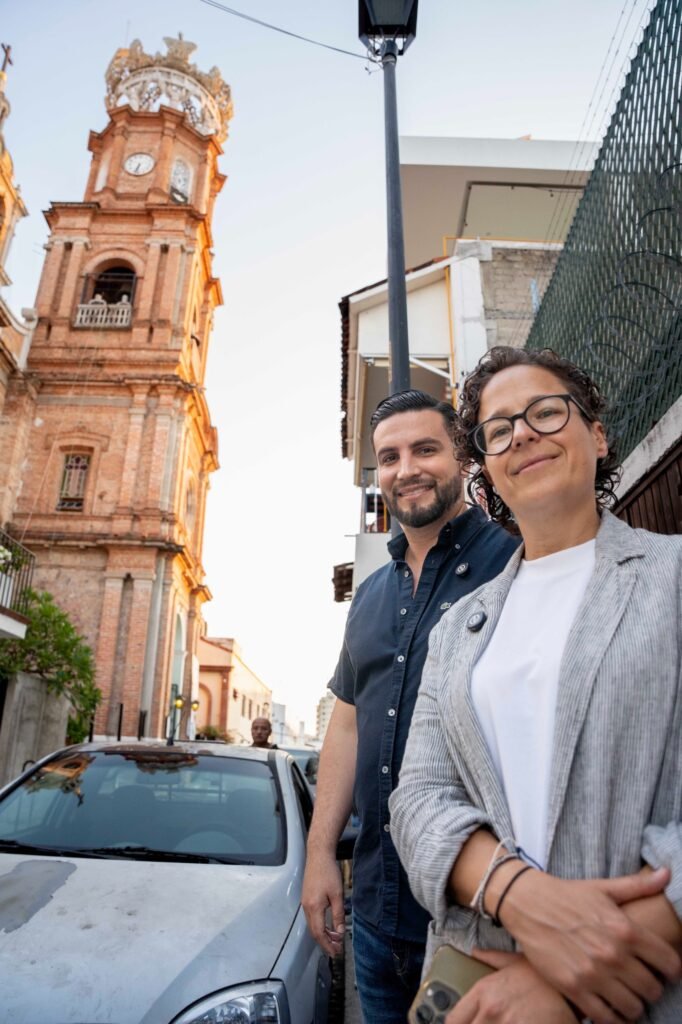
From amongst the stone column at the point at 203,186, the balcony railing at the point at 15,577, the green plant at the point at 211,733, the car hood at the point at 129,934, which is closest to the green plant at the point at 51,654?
the balcony railing at the point at 15,577

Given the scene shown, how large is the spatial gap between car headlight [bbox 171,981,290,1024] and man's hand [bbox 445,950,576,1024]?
4.18ft

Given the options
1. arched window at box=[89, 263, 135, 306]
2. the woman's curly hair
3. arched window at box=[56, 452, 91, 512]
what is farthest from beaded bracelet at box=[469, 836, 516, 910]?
arched window at box=[89, 263, 135, 306]

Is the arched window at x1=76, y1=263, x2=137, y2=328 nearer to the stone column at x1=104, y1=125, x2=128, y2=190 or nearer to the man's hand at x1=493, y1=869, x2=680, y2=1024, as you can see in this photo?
the stone column at x1=104, y1=125, x2=128, y2=190

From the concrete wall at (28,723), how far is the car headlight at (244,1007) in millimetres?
9866

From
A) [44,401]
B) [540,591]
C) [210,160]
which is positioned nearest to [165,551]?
[44,401]

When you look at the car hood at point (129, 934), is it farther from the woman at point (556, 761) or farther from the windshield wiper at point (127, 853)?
the woman at point (556, 761)

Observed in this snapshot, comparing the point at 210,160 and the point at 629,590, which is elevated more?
the point at 210,160

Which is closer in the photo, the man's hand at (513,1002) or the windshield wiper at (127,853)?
the man's hand at (513,1002)

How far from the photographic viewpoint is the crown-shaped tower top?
104ft

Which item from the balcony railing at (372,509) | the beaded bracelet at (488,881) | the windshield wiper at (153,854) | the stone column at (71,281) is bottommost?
the windshield wiper at (153,854)

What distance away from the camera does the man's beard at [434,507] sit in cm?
227

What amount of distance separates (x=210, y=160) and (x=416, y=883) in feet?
110

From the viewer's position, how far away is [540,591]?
1.36m

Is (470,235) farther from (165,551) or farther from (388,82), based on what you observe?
(165,551)
